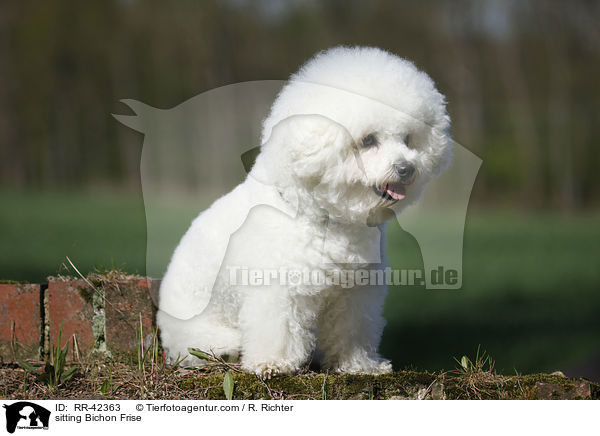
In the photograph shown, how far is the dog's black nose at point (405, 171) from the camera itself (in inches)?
85.4

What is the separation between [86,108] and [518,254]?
14556mm

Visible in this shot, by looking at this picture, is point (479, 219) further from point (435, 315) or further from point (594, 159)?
point (435, 315)

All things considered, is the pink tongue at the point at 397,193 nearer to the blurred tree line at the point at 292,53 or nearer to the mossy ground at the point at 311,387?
the mossy ground at the point at 311,387

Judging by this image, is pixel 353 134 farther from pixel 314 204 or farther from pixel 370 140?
pixel 314 204

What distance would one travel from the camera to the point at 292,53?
11844mm

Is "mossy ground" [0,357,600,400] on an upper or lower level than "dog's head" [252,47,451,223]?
lower

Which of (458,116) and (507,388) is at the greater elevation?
(458,116)

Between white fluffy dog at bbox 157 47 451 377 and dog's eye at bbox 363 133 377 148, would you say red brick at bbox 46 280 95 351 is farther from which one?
dog's eye at bbox 363 133 377 148

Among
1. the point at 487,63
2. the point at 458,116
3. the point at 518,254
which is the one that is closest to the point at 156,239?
the point at 518,254

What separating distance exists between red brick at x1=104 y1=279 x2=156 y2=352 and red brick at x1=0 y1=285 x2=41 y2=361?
326 mm

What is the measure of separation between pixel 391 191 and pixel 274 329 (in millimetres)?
687

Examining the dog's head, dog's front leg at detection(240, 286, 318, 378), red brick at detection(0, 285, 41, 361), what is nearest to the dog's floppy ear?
the dog's head

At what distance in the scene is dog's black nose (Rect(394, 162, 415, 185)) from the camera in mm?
2170

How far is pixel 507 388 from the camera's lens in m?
2.37
